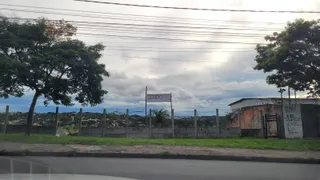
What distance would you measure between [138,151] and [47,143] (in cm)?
431

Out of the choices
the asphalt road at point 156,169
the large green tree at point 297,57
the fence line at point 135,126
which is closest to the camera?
the asphalt road at point 156,169

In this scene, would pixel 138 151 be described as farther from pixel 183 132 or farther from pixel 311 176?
pixel 183 132

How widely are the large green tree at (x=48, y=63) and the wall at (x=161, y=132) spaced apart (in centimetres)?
361

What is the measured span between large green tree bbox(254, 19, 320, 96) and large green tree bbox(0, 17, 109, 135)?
933cm

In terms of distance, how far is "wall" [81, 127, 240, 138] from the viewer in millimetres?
25172

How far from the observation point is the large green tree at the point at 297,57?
62.1 ft

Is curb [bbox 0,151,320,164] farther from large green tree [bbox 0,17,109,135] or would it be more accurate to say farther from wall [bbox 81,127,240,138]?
wall [bbox 81,127,240,138]

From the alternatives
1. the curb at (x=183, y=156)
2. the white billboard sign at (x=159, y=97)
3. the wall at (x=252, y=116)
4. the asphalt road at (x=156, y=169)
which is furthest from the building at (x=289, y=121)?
the asphalt road at (x=156, y=169)

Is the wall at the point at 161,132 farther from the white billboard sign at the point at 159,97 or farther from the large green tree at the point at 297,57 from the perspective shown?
the large green tree at the point at 297,57

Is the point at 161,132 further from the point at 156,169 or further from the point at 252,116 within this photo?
the point at 156,169

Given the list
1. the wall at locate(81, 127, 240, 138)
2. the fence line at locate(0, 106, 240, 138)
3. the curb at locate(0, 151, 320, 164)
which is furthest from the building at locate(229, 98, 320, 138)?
the curb at locate(0, 151, 320, 164)

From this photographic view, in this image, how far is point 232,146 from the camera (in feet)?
56.8

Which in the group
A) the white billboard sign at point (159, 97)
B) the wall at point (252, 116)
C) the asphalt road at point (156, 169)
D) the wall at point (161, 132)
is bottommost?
the asphalt road at point (156, 169)

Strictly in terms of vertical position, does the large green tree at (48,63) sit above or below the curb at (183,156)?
above
